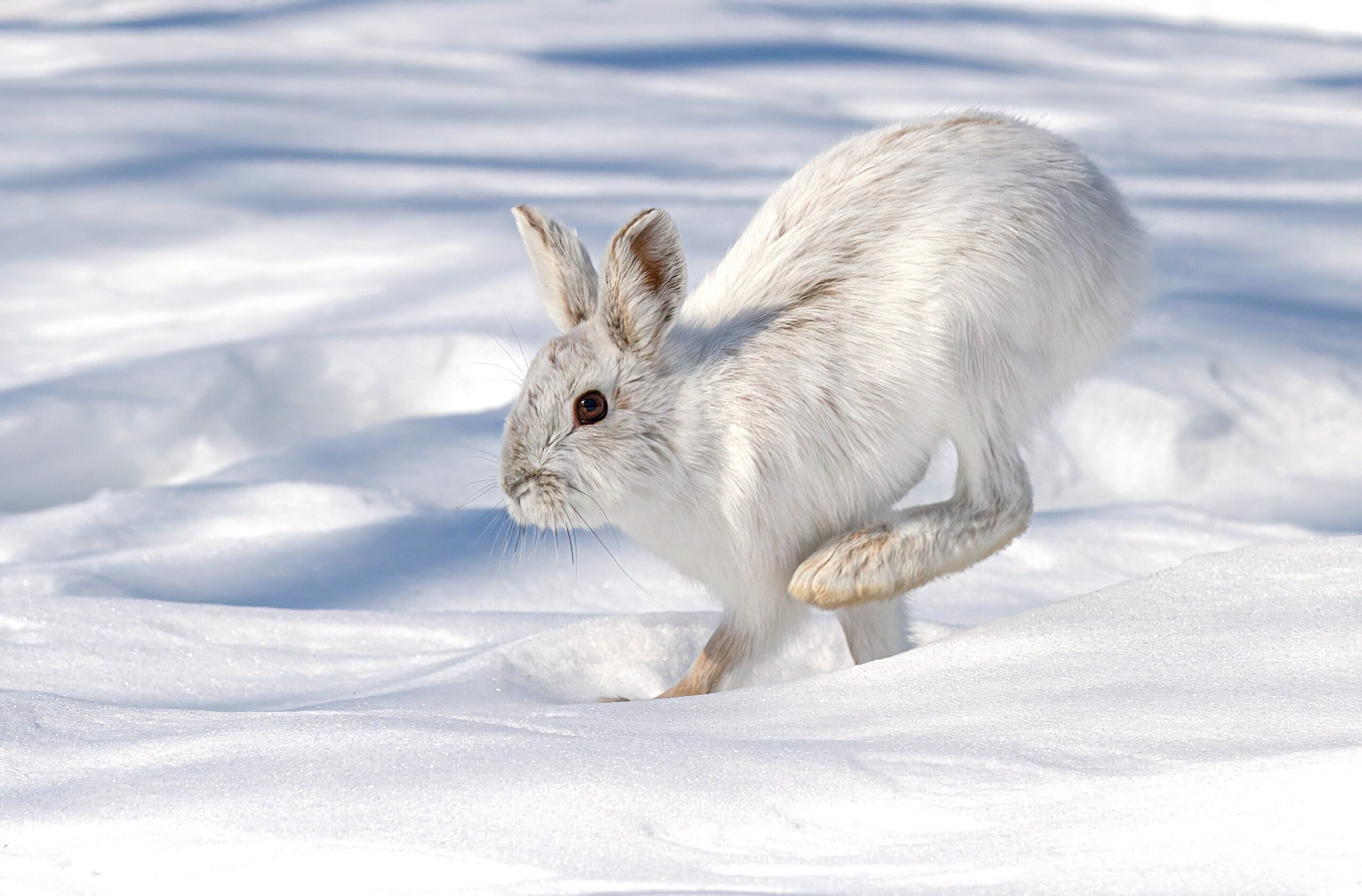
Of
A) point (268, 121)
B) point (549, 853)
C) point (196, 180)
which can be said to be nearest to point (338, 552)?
point (549, 853)

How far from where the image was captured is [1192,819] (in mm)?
1423

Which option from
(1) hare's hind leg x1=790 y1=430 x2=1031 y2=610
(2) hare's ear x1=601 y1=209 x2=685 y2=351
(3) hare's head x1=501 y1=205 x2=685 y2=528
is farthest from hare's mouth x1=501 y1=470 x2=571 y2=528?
(1) hare's hind leg x1=790 y1=430 x2=1031 y2=610

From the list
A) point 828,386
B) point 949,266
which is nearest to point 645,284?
point 828,386

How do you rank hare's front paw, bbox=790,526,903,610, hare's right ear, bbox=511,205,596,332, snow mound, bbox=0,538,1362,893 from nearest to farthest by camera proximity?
snow mound, bbox=0,538,1362,893, hare's front paw, bbox=790,526,903,610, hare's right ear, bbox=511,205,596,332

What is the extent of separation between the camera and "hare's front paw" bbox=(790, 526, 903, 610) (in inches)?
85.9

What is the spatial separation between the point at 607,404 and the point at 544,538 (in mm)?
1172

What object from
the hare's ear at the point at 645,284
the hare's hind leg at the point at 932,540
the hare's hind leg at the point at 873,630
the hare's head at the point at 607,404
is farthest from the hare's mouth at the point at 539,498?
the hare's hind leg at the point at 873,630

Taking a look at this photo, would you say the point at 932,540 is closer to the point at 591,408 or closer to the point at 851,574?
the point at 851,574

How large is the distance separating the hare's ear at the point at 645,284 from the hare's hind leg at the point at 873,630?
21.1 inches

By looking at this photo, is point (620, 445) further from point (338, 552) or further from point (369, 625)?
point (338, 552)

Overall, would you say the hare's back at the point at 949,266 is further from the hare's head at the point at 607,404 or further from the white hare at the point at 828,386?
the hare's head at the point at 607,404

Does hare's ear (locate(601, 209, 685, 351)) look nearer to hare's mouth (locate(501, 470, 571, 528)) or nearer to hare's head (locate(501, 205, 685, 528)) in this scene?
hare's head (locate(501, 205, 685, 528))

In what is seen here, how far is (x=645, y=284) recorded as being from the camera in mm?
2273

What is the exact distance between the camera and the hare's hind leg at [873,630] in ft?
7.97
